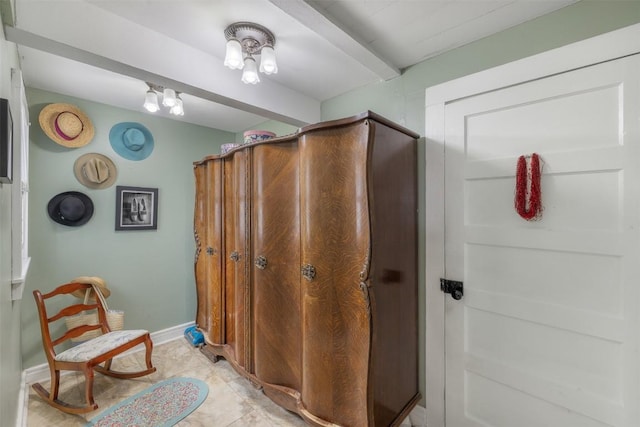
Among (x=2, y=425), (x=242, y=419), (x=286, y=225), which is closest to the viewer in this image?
(x=2, y=425)

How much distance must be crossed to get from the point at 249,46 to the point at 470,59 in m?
1.23

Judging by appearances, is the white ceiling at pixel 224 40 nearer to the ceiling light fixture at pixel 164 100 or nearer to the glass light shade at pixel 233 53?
the glass light shade at pixel 233 53

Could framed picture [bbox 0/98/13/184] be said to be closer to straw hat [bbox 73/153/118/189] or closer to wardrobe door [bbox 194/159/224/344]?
wardrobe door [bbox 194/159/224/344]

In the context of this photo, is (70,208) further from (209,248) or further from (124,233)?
(209,248)

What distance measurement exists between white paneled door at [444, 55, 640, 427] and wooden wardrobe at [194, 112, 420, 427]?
0.29m

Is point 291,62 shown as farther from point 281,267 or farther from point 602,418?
point 602,418

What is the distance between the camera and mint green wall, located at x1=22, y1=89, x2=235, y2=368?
212 cm

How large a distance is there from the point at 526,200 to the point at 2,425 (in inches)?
102

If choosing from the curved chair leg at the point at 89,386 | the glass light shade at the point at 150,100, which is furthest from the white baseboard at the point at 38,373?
the glass light shade at the point at 150,100

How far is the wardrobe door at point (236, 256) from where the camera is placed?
6.19 ft

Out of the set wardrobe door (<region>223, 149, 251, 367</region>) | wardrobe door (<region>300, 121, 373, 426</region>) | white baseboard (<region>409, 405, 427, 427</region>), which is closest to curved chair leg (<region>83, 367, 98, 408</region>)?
wardrobe door (<region>223, 149, 251, 367</region>)

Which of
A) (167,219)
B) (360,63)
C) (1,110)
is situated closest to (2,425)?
(1,110)

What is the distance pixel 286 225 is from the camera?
1614 mm

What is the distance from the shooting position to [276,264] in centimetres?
167
